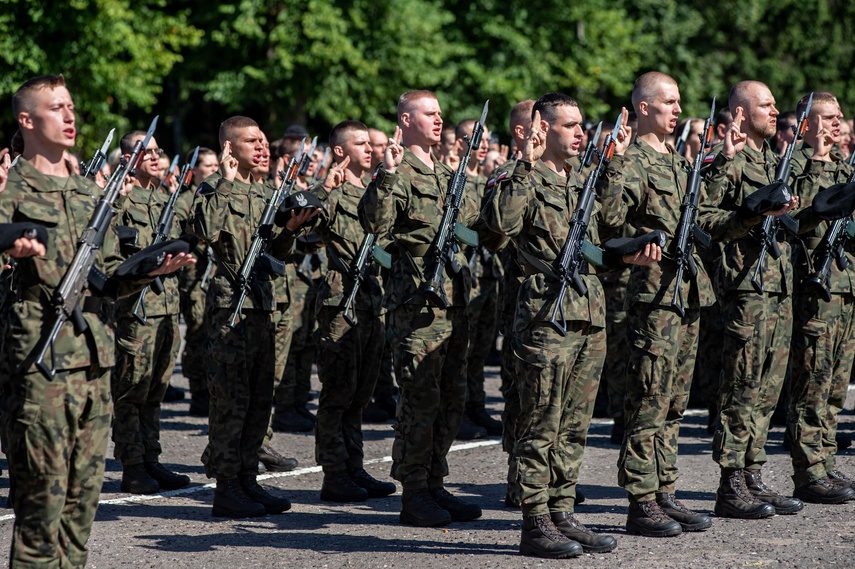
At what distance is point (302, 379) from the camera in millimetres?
11555

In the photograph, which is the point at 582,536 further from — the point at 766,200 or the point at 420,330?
the point at 766,200

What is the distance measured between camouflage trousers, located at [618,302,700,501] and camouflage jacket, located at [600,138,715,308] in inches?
4.0

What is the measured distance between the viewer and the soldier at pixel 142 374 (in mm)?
8555

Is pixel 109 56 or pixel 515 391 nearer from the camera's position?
pixel 515 391

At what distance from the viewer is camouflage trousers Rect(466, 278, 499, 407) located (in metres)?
10.7

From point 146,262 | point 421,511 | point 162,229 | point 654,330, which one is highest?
point 162,229

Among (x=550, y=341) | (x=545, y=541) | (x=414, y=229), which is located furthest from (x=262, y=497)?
(x=550, y=341)

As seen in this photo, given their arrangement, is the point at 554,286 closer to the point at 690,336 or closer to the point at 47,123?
the point at 690,336

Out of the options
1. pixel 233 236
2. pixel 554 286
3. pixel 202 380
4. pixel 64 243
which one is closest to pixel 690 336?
pixel 554 286

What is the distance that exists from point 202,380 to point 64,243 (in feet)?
21.2

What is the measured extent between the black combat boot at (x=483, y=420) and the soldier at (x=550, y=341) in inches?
143

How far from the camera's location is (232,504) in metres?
7.74

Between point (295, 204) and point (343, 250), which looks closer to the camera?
point (295, 204)

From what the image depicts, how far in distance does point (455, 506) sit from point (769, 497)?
1901 millimetres
